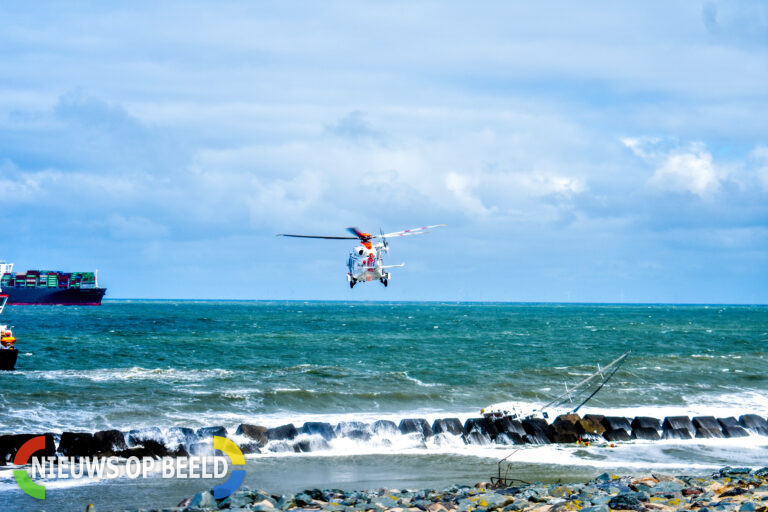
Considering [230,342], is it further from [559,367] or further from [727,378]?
[727,378]

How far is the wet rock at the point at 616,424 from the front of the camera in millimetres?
27578

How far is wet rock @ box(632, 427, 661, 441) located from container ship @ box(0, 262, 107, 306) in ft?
604

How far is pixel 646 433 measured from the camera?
27.6 m

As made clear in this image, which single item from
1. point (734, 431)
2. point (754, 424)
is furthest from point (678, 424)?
point (754, 424)

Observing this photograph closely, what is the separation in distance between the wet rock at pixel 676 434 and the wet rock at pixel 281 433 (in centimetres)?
→ 1330

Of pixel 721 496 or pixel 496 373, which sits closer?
pixel 721 496

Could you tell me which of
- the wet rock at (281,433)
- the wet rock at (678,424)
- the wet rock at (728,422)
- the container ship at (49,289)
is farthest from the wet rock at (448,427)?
the container ship at (49,289)

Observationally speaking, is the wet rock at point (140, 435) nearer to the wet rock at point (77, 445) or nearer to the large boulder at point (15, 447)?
the wet rock at point (77, 445)

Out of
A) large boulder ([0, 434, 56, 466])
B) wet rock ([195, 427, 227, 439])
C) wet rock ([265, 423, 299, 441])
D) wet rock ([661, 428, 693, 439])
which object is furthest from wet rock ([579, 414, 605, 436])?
large boulder ([0, 434, 56, 466])

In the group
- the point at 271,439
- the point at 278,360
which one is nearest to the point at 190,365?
the point at 278,360

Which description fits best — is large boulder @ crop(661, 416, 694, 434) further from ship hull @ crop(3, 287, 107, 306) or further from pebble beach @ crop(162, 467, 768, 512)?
ship hull @ crop(3, 287, 107, 306)

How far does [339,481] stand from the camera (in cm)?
2111

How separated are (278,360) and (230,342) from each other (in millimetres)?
17047

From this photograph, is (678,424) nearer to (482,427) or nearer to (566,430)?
(566,430)
